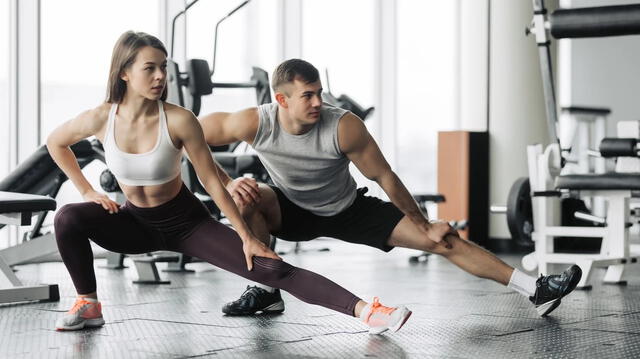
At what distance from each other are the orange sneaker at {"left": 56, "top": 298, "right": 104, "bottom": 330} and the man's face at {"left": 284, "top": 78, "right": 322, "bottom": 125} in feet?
2.90

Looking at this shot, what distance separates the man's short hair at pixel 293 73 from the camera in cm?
279

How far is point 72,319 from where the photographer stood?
2746mm

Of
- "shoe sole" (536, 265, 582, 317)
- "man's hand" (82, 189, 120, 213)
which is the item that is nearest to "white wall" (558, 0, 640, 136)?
"shoe sole" (536, 265, 582, 317)

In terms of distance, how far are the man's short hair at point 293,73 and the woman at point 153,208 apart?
0.34m

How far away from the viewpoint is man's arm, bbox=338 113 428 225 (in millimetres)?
2805

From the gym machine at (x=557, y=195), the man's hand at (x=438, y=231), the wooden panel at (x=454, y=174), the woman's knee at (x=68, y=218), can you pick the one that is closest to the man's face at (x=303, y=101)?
the man's hand at (x=438, y=231)

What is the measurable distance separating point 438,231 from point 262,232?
23.6 inches

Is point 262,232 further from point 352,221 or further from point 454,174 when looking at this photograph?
point 454,174

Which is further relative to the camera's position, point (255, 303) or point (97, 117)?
point (255, 303)

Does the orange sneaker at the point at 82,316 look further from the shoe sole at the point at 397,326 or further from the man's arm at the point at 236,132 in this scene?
the shoe sole at the point at 397,326

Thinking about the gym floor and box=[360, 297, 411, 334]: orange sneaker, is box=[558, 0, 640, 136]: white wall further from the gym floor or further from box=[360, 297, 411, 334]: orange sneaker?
box=[360, 297, 411, 334]: orange sneaker

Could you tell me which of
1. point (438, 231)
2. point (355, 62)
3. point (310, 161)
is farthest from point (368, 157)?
point (355, 62)

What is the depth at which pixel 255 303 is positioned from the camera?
312 centimetres

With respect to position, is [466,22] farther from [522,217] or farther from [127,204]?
[127,204]
